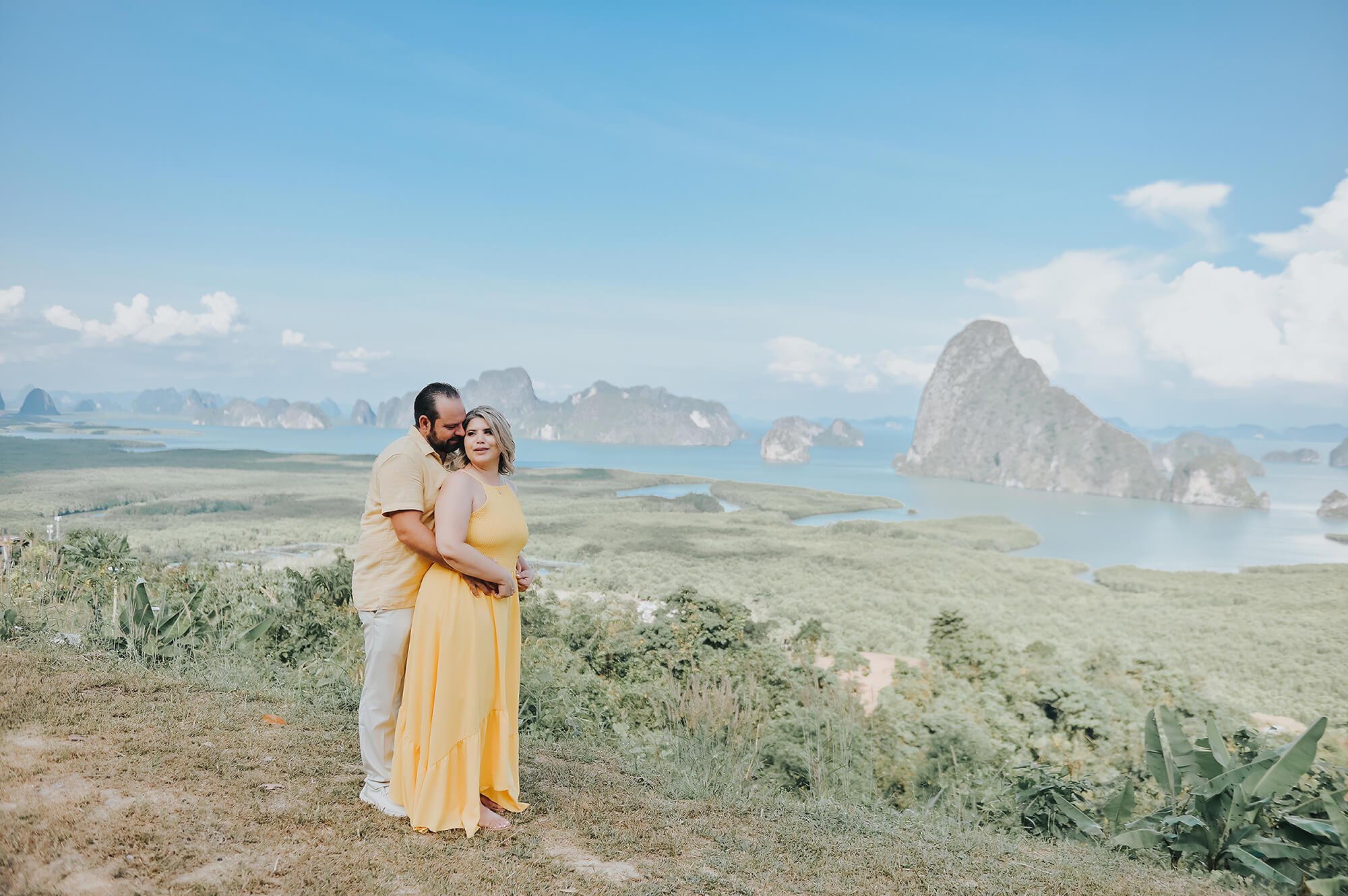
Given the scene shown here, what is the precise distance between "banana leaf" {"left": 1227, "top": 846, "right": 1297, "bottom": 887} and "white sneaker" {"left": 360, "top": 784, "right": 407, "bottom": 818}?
3.08 meters

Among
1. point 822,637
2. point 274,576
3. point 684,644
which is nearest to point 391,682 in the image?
point 684,644

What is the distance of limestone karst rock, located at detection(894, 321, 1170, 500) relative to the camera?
9025 cm

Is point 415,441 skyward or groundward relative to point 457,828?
skyward

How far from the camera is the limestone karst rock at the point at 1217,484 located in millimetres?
71938

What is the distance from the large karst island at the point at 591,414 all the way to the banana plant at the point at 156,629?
135 meters

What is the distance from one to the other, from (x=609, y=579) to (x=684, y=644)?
15.3 meters

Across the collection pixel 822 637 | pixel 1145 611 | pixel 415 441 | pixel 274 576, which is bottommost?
pixel 1145 611

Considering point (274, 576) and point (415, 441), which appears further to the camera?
point (274, 576)

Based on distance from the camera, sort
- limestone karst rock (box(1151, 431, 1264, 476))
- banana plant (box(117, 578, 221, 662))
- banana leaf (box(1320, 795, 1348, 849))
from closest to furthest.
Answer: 1. banana leaf (box(1320, 795, 1348, 849))
2. banana plant (box(117, 578, 221, 662))
3. limestone karst rock (box(1151, 431, 1264, 476))

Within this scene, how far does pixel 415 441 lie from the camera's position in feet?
8.16

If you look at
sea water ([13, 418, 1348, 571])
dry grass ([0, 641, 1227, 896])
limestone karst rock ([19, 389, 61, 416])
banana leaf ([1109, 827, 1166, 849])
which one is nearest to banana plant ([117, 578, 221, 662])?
dry grass ([0, 641, 1227, 896])

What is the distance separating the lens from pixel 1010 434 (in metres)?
104

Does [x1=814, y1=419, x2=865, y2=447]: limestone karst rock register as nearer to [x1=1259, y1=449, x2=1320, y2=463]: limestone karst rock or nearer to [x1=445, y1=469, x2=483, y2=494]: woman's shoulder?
[x1=1259, y1=449, x2=1320, y2=463]: limestone karst rock

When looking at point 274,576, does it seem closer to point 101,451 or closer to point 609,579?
point 609,579
